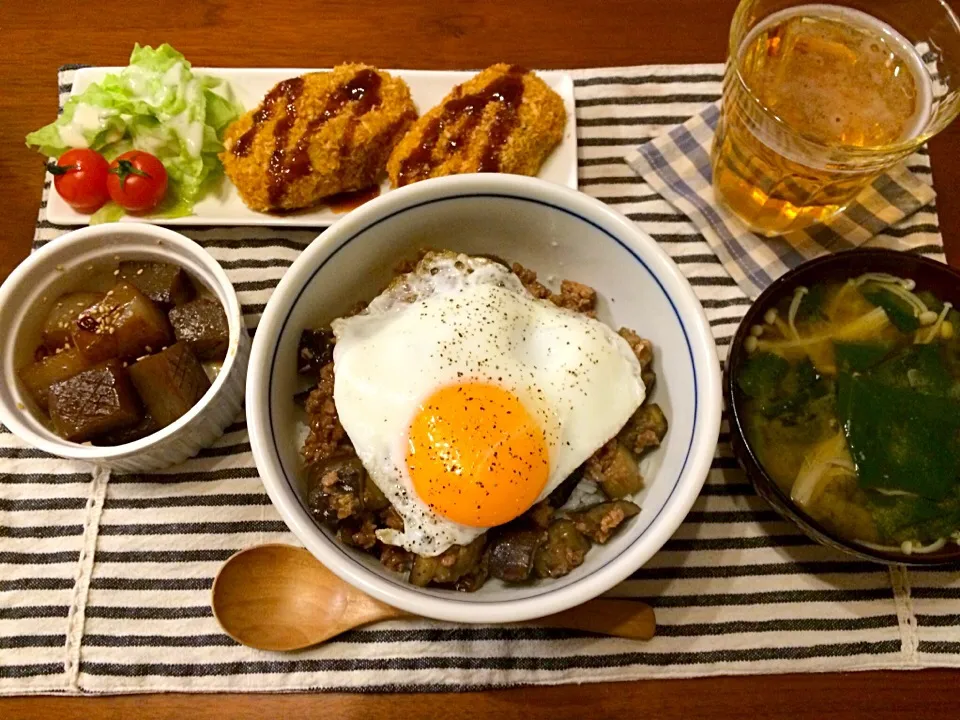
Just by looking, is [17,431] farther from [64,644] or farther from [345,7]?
[345,7]

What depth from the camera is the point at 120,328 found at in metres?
1.86

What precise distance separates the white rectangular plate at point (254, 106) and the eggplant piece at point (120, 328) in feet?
1.51

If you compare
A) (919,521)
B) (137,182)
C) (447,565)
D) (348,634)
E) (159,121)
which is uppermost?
(159,121)

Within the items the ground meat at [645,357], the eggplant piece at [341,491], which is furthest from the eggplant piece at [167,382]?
the ground meat at [645,357]

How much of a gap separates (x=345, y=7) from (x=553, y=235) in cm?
142

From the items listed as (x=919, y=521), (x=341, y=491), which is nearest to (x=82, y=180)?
(x=341, y=491)

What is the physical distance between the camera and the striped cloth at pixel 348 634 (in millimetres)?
1829

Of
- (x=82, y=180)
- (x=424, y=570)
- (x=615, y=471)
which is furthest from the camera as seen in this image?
(x=82, y=180)

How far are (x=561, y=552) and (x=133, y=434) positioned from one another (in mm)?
1175

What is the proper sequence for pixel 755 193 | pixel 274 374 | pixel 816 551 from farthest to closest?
pixel 755 193, pixel 816 551, pixel 274 374

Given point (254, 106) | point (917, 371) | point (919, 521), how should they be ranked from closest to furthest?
point (919, 521) → point (917, 371) → point (254, 106)

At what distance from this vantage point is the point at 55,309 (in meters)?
1.95

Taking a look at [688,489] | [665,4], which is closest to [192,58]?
[665,4]

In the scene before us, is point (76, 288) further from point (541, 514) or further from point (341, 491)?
point (541, 514)
